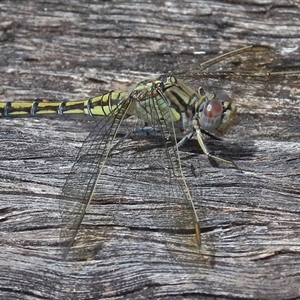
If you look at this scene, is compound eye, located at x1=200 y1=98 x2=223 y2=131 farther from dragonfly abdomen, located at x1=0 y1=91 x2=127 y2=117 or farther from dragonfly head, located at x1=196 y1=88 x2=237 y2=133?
dragonfly abdomen, located at x1=0 y1=91 x2=127 y2=117

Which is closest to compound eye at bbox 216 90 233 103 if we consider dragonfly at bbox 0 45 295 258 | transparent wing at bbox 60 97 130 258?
dragonfly at bbox 0 45 295 258

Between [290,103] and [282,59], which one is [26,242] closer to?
[290,103]

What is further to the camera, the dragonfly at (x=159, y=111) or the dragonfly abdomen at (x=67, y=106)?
the dragonfly abdomen at (x=67, y=106)

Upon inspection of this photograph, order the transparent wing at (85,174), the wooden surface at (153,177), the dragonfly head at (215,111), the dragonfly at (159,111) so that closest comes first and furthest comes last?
the wooden surface at (153,177)
the transparent wing at (85,174)
the dragonfly at (159,111)
the dragonfly head at (215,111)

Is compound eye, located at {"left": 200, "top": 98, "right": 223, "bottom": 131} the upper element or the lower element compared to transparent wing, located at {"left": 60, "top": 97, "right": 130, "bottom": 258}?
upper

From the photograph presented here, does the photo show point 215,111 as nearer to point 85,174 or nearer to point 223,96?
point 223,96

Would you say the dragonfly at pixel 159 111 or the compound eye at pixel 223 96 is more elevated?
the compound eye at pixel 223 96

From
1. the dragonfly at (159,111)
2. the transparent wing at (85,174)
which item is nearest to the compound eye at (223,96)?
the dragonfly at (159,111)

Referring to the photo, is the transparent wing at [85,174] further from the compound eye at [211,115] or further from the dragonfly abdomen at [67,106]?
the compound eye at [211,115]

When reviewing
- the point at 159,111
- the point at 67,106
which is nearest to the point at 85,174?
the point at 67,106

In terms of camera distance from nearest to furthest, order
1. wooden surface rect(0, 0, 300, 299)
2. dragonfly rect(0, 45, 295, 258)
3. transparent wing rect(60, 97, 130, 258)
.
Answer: wooden surface rect(0, 0, 300, 299), transparent wing rect(60, 97, 130, 258), dragonfly rect(0, 45, 295, 258)
